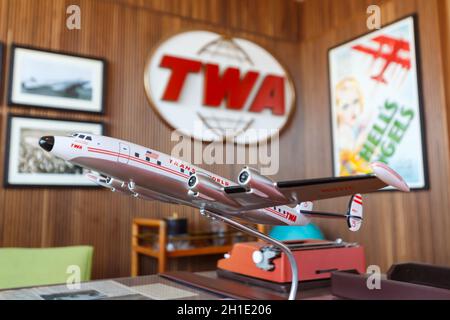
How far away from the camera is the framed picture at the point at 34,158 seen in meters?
2.72

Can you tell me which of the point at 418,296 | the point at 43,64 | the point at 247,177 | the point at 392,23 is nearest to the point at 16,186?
the point at 43,64

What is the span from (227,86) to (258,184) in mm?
2710

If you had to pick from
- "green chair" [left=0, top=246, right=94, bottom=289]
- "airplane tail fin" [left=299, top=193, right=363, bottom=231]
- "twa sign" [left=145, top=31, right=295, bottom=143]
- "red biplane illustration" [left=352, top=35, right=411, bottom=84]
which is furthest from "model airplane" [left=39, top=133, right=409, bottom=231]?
"red biplane illustration" [left=352, top=35, right=411, bottom=84]

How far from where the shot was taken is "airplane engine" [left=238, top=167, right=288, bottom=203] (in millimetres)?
945

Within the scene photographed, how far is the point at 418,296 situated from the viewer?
107 cm

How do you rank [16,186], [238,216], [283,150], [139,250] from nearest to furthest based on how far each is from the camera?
[238,216] < [16,186] < [139,250] < [283,150]

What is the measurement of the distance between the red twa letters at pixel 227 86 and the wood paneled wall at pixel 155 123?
23 centimetres

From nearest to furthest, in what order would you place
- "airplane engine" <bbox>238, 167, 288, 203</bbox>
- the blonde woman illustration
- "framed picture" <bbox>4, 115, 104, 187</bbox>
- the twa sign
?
"airplane engine" <bbox>238, 167, 288, 203</bbox> → "framed picture" <bbox>4, 115, 104, 187</bbox> → the twa sign → the blonde woman illustration

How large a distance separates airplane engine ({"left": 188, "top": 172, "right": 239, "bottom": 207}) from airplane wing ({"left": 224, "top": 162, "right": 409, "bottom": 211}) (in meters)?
0.02

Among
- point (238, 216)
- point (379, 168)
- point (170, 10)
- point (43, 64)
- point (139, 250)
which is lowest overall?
point (139, 250)

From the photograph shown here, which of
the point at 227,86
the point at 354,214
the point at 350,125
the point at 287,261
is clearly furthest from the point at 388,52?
the point at 287,261

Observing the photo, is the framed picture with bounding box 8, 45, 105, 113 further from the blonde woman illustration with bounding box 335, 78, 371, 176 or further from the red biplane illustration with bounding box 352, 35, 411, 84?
the red biplane illustration with bounding box 352, 35, 411, 84

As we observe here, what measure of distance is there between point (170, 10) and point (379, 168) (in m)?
2.95

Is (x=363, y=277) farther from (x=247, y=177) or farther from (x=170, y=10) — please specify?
(x=170, y=10)
